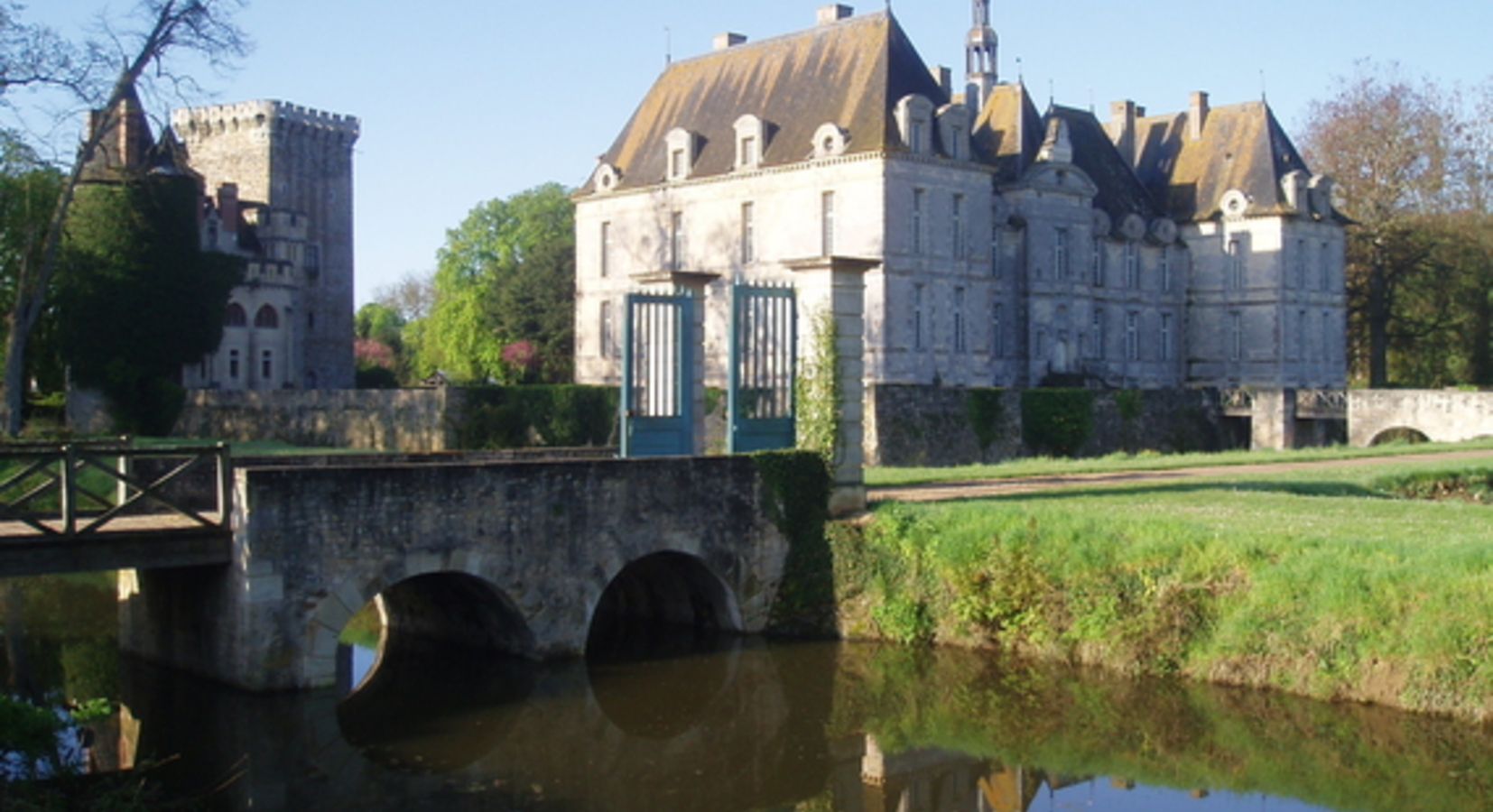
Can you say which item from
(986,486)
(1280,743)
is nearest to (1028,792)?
(1280,743)

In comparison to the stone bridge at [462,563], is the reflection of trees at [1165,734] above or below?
below

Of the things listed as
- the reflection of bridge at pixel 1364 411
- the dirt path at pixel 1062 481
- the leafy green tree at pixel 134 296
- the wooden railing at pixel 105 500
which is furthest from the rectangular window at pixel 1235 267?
the wooden railing at pixel 105 500

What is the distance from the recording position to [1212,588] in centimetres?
1471

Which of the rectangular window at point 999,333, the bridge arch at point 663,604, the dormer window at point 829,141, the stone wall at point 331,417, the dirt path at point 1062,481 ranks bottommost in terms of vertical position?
the bridge arch at point 663,604

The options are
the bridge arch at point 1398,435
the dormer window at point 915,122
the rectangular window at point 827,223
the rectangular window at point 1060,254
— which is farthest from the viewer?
the rectangular window at point 1060,254

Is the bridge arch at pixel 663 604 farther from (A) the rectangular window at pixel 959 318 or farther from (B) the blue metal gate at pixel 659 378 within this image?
(A) the rectangular window at pixel 959 318

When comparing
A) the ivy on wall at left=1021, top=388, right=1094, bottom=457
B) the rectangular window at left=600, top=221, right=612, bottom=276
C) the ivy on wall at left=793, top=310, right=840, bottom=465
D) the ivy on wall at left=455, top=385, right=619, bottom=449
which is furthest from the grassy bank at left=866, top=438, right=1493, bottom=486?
the rectangular window at left=600, top=221, right=612, bottom=276

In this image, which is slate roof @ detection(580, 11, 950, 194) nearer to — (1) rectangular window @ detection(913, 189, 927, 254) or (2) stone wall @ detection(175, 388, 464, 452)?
(1) rectangular window @ detection(913, 189, 927, 254)

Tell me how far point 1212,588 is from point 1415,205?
4392 cm

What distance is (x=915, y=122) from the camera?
39219 mm

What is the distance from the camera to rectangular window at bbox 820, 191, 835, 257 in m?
39.9

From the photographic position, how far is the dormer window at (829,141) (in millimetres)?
39312

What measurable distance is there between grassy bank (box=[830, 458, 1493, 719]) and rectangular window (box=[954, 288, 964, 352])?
22.3 metres

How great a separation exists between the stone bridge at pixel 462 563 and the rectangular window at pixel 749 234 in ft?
78.1
